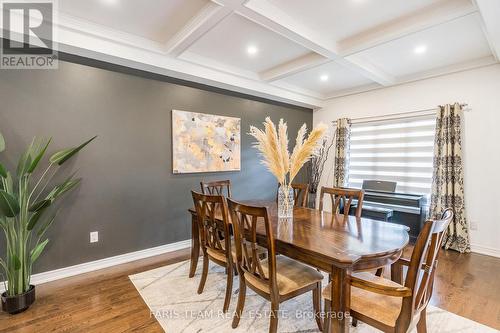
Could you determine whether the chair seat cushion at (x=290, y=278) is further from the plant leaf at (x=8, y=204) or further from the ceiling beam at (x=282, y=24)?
the ceiling beam at (x=282, y=24)

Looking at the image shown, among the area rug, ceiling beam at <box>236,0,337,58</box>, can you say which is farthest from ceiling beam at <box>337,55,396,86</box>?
the area rug

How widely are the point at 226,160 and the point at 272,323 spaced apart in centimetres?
270

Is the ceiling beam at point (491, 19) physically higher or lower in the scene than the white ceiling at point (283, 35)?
lower

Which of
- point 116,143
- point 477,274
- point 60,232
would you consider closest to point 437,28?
point 477,274

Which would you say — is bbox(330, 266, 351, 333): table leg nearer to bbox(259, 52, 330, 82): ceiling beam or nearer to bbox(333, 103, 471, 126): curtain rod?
bbox(259, 52, 330, 82): ceiling beam

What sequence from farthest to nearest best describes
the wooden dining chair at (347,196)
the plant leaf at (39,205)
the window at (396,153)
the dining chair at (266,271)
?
the window at (396,153) < the wooden dining chair at (347,196) < the plant leaf at (39,205) < the dining chair at (266,271)

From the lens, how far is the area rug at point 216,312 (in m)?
1.88

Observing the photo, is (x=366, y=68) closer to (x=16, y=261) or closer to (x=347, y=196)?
(x=347, y=196)

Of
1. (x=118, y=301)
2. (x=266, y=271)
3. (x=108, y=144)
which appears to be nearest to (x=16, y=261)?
(x=118, y=301)

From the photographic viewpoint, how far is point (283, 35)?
259 centimetres

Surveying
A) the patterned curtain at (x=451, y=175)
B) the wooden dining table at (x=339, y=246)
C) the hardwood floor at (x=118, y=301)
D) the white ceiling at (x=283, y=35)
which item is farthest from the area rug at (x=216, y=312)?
the white ceiling at (x=283, y=35)

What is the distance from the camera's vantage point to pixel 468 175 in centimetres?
352

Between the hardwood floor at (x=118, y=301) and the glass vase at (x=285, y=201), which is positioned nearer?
the hardwood floor at (x=118, y=301)

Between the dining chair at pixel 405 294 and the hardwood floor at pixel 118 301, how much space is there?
3.71ft
